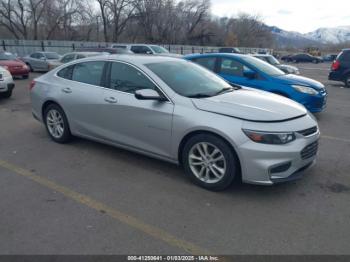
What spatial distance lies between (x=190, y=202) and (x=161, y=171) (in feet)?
3.02

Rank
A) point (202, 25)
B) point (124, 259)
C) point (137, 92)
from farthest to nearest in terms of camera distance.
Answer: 1. point (202, 25)
2. point (137, 92)
3. point (124, 259)

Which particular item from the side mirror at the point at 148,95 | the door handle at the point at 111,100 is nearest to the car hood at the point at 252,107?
the side mirror at the point at 148,95

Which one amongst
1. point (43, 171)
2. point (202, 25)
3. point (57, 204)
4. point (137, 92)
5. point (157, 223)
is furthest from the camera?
point (202, 25)

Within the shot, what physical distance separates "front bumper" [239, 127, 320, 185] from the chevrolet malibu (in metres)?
0.01

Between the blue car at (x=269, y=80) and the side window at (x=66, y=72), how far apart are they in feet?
11.9

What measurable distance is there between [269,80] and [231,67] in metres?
1.03

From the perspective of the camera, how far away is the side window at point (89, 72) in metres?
Answer: 4.71

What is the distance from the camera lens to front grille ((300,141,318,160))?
348cm

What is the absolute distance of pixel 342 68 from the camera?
13.5 meters

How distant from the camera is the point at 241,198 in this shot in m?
3.54

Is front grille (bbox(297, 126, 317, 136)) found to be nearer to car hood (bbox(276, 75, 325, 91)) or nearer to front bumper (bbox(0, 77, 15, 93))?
car hood (bbox(276, 75, 325, 91))

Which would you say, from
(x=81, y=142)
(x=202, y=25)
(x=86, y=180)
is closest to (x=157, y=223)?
(x=86, y=180)

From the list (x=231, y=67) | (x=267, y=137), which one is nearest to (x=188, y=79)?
(x=267, y=137)

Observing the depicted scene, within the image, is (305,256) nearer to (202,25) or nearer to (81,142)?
(81,142)
